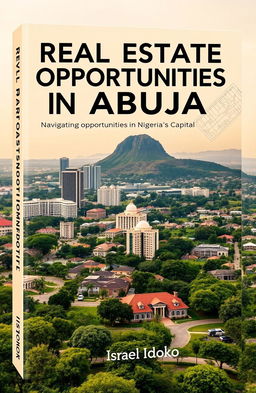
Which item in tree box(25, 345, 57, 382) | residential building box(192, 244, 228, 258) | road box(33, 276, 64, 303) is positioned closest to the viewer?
tree box(25, 345, 57, 382)

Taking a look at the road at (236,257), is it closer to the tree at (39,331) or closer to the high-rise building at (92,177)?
the high-rise building at (92,177)

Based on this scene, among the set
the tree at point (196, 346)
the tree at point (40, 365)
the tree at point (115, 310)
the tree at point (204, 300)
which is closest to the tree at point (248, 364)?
the tree at point (196, 346)

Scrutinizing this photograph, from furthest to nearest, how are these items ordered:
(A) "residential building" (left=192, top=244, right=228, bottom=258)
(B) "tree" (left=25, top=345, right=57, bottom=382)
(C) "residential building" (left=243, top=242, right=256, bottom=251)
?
(C) "residential building" (left=243, top=242, right=256, bottom=251) → (A) "residential building" (left=192, top=244, right=228, bottom=258) → (B) "tree" (left=25, top=345, right=57, bottom=382)

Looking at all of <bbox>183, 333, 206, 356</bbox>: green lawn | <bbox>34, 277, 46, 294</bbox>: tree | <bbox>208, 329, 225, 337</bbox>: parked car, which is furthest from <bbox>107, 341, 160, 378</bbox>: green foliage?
<bbox>34, 277, 46, 294</bbox>: tree

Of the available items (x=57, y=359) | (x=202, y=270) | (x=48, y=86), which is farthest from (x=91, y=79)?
(x=57, y=359)

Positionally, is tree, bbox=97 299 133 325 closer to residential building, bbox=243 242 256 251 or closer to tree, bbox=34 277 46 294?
tree, bbox=34 277 46 294

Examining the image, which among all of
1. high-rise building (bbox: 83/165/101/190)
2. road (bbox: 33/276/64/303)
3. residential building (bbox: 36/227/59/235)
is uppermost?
high-rise building (bbox: 83/165/101/190)

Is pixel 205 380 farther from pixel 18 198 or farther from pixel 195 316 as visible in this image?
pixel 18 198
